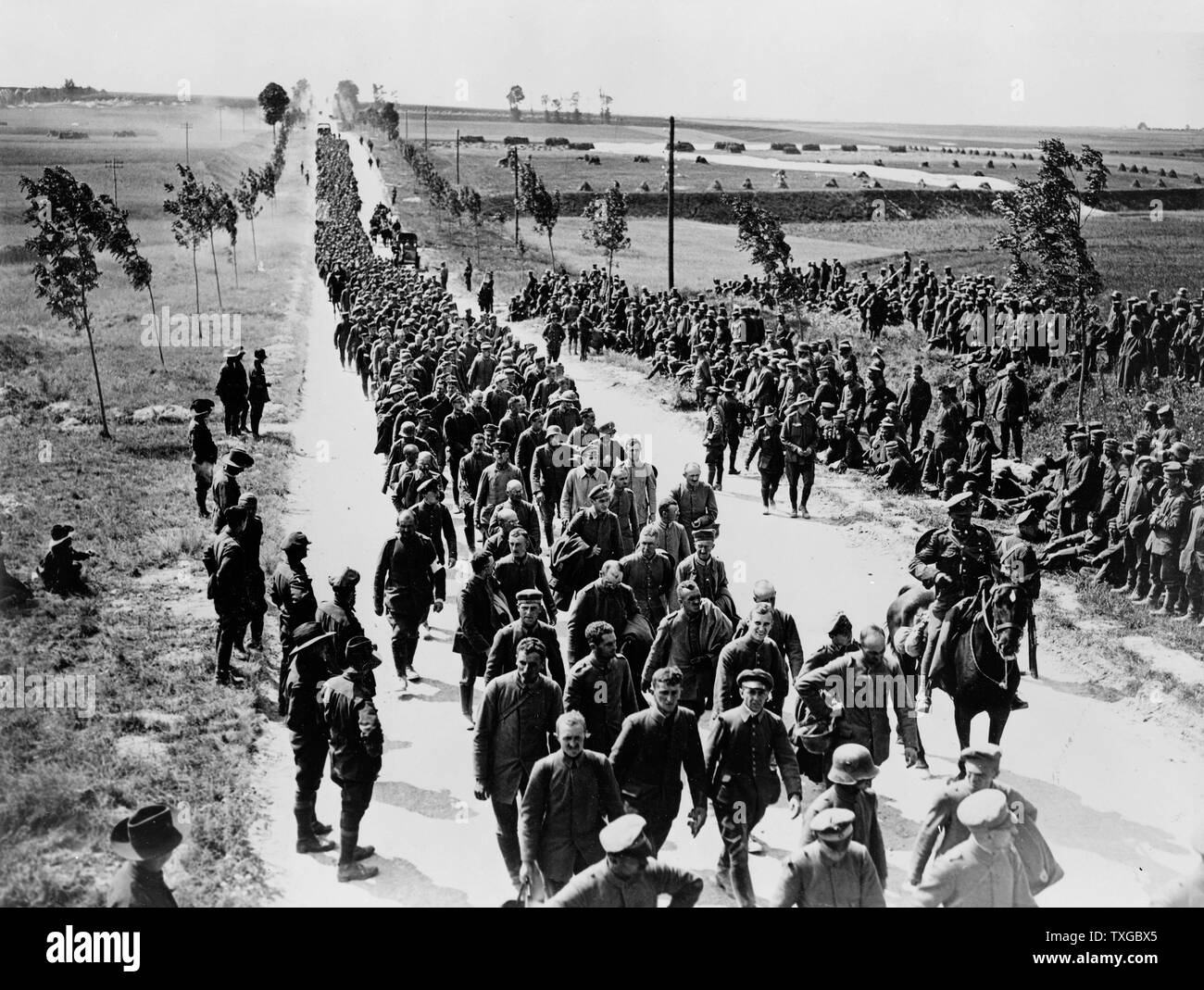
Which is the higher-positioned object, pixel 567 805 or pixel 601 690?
pixel 601 690

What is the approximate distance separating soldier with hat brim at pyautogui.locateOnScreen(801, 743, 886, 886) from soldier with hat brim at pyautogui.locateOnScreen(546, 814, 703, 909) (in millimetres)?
905

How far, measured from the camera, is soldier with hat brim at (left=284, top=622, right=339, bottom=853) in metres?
7.29

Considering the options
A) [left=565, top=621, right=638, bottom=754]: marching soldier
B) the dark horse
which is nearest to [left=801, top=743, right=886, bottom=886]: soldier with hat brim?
[left=565, top=621, right=638, bottom=754]: marching soldier

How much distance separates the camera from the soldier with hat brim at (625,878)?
5.18m

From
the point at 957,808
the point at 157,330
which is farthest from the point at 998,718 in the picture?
the point at 157,330

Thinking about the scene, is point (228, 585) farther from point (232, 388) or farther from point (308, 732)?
point (232, 388)

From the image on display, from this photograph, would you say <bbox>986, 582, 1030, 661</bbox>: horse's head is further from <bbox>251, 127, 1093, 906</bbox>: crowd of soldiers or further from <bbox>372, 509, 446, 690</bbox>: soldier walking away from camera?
<bbox>372, 509, 446, 690</bbox>: soldier walking away from camera

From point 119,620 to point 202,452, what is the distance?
3.70m

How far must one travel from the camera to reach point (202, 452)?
14602mm

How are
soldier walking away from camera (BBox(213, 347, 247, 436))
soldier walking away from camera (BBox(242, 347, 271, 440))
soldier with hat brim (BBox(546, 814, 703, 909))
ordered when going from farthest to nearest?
soldier walking away from camera (BBox(242, 347, 271, 440)) → soldier walking away from camera (BBox(213, 347, 247, 436)) → soldier with hat brim (BBox(546, 814, 703, 909))

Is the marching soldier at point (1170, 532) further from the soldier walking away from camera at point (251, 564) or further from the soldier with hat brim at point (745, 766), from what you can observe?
the soldier walking away from camera at point (251, 564)
